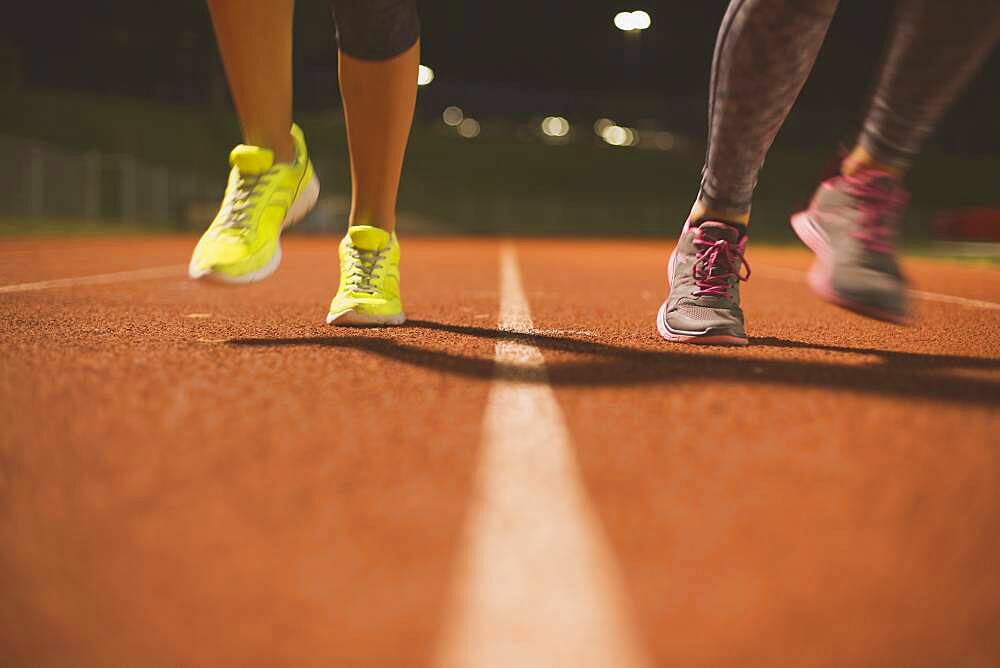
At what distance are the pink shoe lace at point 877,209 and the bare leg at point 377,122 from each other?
1198 millimetres

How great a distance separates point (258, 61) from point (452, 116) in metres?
32.8

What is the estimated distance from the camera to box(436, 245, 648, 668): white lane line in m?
0.72

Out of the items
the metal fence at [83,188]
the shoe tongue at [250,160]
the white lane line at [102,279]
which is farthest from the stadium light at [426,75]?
the shoe tongue at [250,160]

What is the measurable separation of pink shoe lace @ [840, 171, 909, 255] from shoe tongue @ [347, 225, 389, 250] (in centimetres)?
125

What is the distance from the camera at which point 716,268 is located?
7.46 ft

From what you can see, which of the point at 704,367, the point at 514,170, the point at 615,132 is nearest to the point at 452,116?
the point at 514,170

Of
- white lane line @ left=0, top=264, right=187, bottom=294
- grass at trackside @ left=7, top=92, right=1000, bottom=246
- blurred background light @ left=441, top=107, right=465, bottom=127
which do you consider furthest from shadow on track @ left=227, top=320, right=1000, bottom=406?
blurred background light @ left=441, top=107, right=465, bottom=127

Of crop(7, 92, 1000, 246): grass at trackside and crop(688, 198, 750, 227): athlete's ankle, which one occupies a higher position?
crop(7, 92, 1000, 246): grass at trackside

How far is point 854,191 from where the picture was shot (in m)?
2.09

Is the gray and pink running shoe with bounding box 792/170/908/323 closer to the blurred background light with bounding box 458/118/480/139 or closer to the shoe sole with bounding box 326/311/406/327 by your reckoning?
the shoe sole with bounding box 326/311/406/327

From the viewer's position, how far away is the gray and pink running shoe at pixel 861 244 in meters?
1.93

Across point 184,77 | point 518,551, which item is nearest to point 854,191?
point 518,551

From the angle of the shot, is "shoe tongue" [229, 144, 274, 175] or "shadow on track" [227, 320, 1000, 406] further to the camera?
"shoe tongue" [229, 144, 274, 175]

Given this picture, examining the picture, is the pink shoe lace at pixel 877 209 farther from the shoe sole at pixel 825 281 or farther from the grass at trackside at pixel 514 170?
the grass at trackside at pixel 514 170
